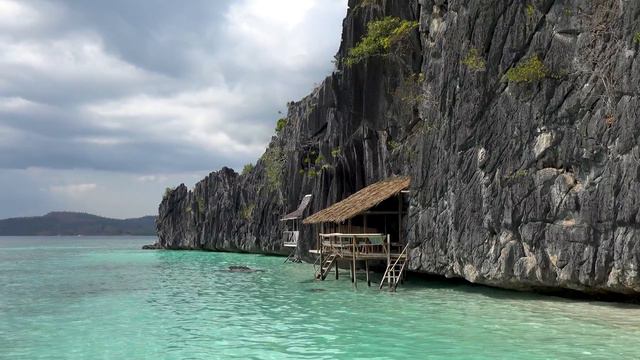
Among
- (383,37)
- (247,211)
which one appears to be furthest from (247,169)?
(383,37)

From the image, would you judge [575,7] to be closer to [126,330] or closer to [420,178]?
[420,178]

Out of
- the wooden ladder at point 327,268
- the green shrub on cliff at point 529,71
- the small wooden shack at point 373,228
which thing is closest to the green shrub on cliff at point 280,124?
the small wooden shack at point 373,228

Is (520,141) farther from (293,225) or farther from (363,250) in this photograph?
(293,225)

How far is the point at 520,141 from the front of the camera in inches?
893

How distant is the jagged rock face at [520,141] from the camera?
19.2 m

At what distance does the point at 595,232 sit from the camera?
19500 millimetres

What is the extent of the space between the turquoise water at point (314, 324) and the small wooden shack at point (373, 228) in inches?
73.6

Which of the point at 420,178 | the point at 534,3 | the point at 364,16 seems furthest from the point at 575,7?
the point at 364,16

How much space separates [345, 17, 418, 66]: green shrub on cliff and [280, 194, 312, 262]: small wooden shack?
16.0 metres

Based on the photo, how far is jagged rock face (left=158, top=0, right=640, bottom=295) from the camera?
755 inches

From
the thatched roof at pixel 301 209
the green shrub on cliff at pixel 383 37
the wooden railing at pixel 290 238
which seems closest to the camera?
the green shrub on cliff at pixel 383 37

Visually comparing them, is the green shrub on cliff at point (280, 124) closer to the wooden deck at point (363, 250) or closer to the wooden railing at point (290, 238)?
the wooden railing at point (290, 238)

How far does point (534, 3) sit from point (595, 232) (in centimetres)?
988

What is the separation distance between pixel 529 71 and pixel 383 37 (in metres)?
14.3
